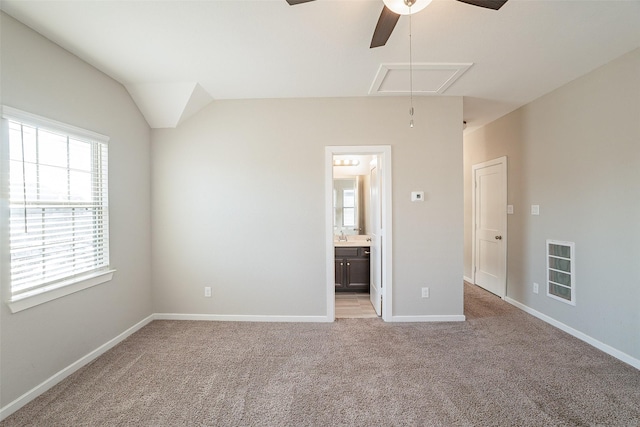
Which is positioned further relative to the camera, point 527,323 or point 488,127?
point 488,127

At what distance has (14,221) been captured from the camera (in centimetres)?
185

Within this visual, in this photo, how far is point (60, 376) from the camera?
84.0 inches

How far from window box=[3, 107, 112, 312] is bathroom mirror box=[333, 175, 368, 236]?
10.6ft

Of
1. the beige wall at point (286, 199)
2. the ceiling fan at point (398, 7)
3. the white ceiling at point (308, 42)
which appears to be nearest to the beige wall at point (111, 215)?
the white ceiling at point (308, 42)

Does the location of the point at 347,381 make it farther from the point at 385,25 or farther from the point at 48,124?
the point at 48,124

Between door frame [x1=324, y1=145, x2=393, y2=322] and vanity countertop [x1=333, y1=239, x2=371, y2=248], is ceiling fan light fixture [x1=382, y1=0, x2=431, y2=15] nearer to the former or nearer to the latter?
door frame [x1=324, y1=145, x2=393, y2=322]

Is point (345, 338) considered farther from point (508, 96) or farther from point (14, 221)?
point (508, 96)

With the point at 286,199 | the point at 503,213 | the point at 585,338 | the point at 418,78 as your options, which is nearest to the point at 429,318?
the point at 585,338

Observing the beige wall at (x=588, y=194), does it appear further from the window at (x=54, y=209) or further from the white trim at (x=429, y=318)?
the window at (x=54, y=209)

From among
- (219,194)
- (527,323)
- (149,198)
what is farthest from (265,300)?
(527,323)

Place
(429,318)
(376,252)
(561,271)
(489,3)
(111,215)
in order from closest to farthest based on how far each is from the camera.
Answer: (489,3) → (111,215) → (561,271) → (429,318) → (376,252)

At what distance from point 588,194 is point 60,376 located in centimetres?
495

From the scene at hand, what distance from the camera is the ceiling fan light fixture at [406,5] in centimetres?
143

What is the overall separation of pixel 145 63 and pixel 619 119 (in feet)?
14.0
